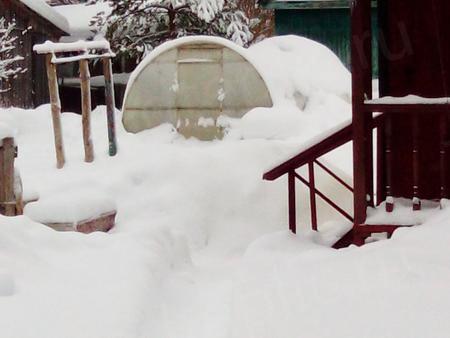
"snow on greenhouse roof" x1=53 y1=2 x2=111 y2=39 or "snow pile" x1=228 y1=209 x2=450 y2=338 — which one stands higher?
"snow on greenhouse roof" x1=53 y1=2 x2=111 y2=39

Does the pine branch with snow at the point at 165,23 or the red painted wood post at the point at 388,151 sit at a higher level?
the pine branch with snow at the point at 165,23

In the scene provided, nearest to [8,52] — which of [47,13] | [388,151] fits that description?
[47,13]

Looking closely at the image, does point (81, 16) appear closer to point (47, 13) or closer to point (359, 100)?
point (47, 13)

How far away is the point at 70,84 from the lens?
986 inches

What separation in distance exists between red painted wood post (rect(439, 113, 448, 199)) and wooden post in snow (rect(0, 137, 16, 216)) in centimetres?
421

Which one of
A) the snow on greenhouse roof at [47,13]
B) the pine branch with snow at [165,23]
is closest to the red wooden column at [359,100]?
the pine branch with snow at [165,23]

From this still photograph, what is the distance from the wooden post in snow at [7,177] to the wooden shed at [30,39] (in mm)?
13204

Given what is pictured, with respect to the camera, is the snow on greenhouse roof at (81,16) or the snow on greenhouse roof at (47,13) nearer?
the snow on greenhouse roof at (47,13)

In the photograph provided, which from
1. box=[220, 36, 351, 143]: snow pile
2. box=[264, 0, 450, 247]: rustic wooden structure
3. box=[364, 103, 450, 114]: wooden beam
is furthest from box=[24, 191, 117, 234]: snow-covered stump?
box=[220, 36, 351, 143]: snow pile

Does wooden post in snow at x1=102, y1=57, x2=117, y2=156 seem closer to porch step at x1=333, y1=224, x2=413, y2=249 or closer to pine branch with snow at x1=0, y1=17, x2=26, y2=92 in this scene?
porch step at x1=333, y1=224, x2=413, y2=249

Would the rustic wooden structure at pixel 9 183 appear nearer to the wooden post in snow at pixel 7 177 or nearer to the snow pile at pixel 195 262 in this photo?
the wooden post in snow at pixel 7 177

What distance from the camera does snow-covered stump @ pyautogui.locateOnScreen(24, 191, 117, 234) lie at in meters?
8.60

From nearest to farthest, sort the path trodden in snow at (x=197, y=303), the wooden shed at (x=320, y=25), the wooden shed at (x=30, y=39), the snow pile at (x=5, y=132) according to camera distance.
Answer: the path trodden in snow at (x=197, y=303), the snow pile at (x=5, y=132), the wooden shed at (x=320, y=25), the wooden shed at (x=30, y=39)

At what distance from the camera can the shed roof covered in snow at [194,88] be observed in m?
14.6
